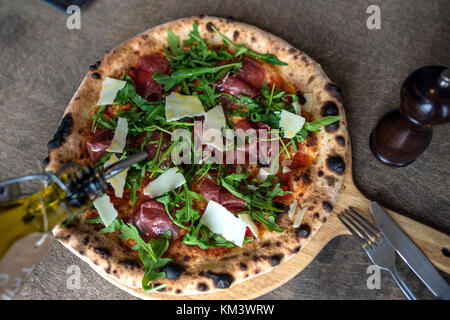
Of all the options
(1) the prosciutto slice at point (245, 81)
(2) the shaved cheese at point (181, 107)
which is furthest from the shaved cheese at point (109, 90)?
(1) the prosciutto slice at point (245, 81)

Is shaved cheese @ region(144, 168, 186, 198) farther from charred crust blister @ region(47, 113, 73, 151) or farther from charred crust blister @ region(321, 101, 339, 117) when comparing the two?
charred crust blister @ region(321, 101, 339, 117)

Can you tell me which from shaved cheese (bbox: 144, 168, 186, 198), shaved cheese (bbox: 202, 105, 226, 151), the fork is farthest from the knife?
shaved cheese (bbox: 144, 168, 186, 198)

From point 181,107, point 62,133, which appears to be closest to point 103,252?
point 62,133

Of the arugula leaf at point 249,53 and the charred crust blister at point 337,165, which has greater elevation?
the arugula leaf at point 249,53

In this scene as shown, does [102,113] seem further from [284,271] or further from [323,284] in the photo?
[323,284]

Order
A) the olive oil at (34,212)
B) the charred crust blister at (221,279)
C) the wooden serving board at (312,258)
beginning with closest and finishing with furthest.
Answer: the olive oil at (34,212) < the charred crust blister at (221,279) < the wooden serving board at (312,258)

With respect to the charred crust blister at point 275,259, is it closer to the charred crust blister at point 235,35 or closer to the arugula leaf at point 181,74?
the arugula leaf at point 181,74

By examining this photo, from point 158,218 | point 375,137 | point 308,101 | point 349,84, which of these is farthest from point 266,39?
point 158,218
